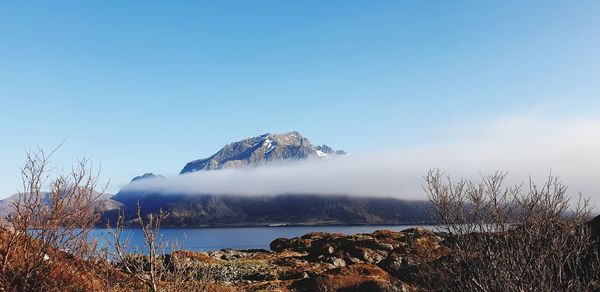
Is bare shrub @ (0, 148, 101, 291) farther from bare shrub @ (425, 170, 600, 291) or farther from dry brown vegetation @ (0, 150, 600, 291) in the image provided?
bare shrub @ (425, 170, 600, 291)

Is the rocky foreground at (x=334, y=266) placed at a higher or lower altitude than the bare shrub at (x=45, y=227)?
lower

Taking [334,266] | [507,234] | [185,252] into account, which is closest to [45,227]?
[185,252]

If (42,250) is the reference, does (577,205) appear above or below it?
above

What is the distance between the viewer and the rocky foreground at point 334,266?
117 ft

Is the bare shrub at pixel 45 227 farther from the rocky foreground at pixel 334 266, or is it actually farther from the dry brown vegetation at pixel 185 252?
the rocky foreground at pixel 334 266

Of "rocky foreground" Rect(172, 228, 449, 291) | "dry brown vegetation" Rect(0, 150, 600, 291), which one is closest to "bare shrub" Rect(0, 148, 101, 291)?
"dry brown vegetation" Rect(0, 150, 600, 291)

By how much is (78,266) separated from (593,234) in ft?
119

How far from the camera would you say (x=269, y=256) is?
191 feet

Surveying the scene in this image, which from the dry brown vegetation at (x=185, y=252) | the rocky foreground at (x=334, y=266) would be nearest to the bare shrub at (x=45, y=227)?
the dry brown vegetation at (x=185, y=252)

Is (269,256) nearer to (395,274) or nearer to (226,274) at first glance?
(226,274)

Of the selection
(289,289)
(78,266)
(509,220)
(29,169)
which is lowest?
(289,289)

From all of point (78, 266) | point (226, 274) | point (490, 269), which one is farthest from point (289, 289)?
point (490, 269)

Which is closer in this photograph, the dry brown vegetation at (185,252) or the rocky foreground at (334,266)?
the dry brown vegetation at (185,252)

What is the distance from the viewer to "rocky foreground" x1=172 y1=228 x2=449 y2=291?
3575cm
